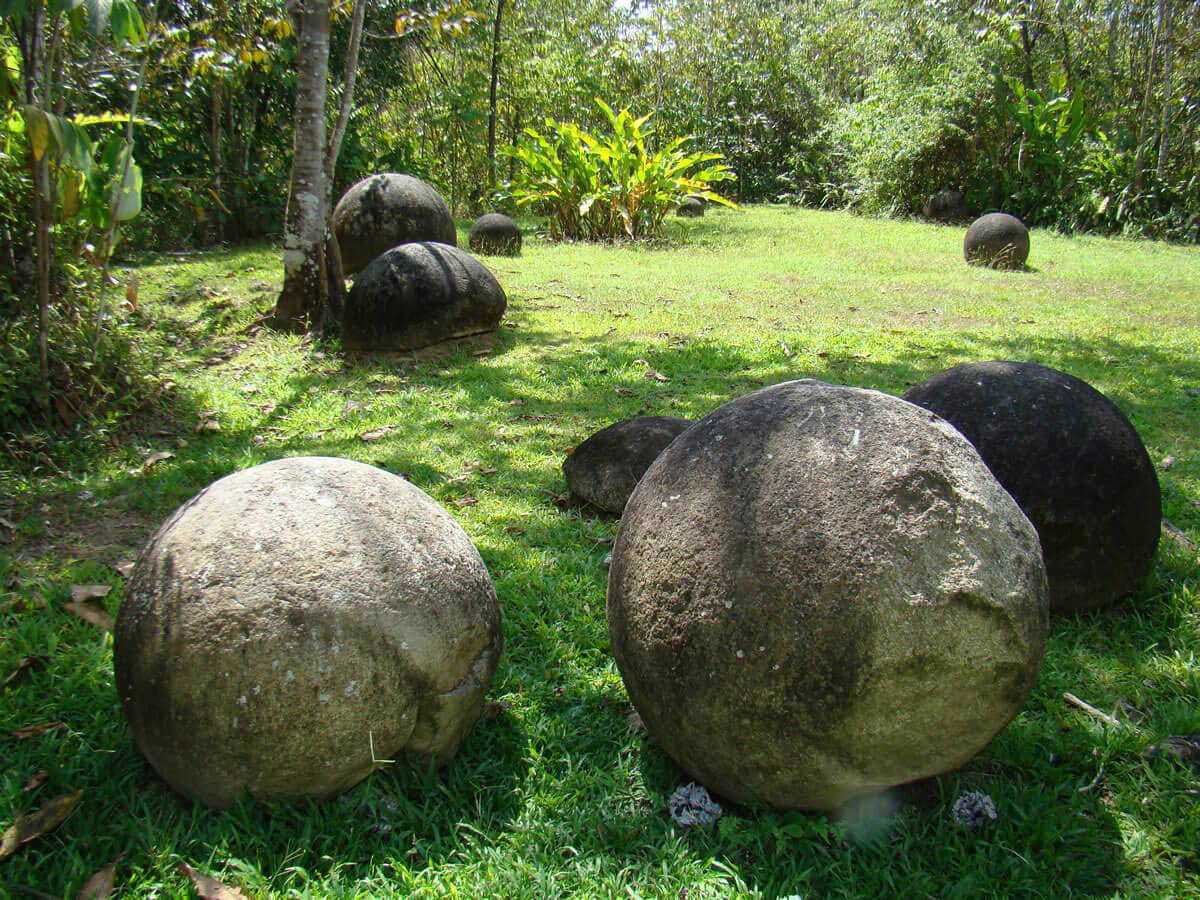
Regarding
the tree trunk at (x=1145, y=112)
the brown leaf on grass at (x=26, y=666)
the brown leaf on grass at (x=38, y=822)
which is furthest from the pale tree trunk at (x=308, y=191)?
the tree trunk at (x=1145, y=112)

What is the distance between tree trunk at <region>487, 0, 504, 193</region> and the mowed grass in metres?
9.18

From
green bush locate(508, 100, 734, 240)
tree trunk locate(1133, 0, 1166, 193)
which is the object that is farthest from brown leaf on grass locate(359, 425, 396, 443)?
tree trunk locate(1133, 0, 1166, 193)

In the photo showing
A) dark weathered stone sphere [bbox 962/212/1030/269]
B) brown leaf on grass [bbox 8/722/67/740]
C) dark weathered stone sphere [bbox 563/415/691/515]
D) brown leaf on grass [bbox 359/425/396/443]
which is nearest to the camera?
brown leaf on grass [bbox 8/722/67/740]

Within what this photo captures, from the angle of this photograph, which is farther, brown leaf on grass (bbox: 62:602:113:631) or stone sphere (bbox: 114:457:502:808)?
brown leaf on grass (bbox: 62:602:113:631)

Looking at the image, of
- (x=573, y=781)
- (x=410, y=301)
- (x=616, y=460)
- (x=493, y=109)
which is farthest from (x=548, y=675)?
(x=493, y=109)

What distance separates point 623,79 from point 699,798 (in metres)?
23.1

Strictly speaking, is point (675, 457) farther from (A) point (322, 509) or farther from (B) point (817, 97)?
(B) point (817, 97)

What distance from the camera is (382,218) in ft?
34.2

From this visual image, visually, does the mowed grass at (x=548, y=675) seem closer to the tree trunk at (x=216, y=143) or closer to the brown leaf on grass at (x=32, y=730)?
the brown leaf on grass at (x=32, y=730)

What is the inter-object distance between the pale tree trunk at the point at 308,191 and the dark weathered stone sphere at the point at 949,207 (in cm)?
1514

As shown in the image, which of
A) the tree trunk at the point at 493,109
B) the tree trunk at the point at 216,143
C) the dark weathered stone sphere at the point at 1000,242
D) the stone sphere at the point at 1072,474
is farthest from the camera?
the tree trunk at the point at 493,109

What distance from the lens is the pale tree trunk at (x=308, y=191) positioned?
7.18 m

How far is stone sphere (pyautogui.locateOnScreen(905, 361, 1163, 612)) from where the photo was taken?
3506mm

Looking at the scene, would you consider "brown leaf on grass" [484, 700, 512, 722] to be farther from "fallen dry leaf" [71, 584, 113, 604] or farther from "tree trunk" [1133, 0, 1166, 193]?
"tree trunk" [1133, 0, 1166, 193]
